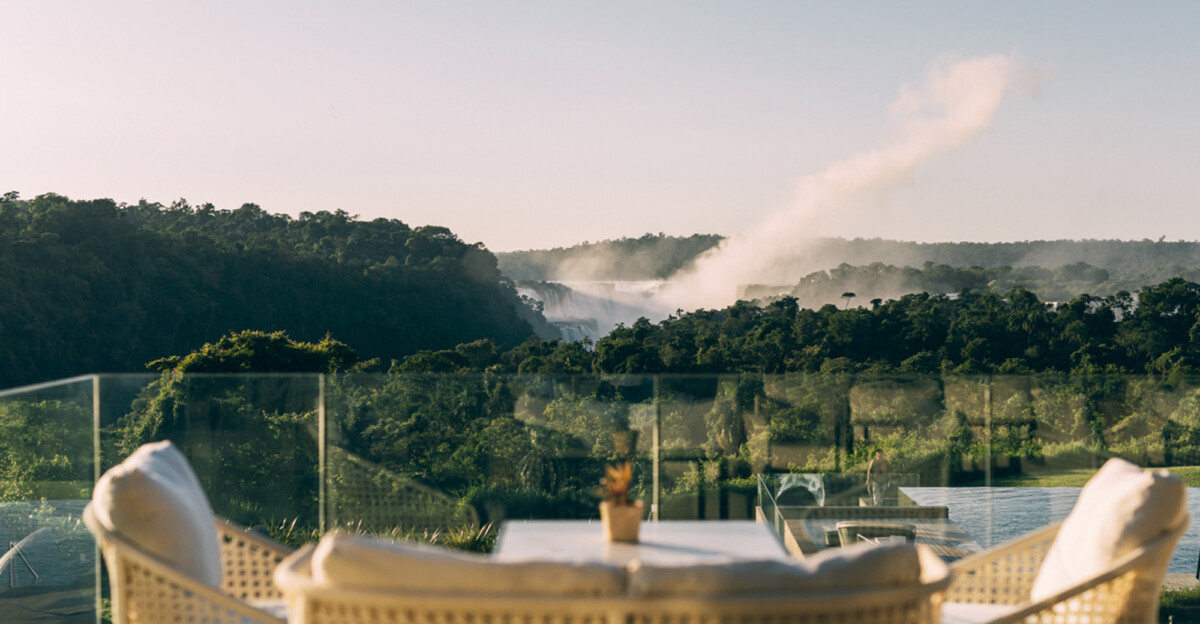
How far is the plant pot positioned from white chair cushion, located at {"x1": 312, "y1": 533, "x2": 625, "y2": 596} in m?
1.28

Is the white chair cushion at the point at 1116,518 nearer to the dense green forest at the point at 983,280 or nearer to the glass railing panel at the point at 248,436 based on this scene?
the glass railing panel at the point at 248,436

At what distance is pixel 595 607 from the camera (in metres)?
1.62

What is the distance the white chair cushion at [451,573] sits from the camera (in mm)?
1618

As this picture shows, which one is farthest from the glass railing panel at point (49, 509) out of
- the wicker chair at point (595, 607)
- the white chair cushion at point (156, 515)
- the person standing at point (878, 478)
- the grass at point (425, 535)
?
the person standing at point (878, 478)

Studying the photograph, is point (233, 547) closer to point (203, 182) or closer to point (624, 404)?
point (624, 404)

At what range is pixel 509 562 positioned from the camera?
163cm

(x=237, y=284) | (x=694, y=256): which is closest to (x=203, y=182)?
(x=237, y=284)

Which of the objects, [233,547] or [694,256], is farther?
[694,256]

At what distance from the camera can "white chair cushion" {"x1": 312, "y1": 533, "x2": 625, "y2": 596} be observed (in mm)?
1618

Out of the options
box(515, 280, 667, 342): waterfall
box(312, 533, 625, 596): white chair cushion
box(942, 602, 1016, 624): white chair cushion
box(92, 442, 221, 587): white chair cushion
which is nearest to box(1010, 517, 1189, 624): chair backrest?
box(942, 602, 1016, 624): white chair cushion

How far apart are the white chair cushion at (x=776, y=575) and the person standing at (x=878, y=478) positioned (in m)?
3.48

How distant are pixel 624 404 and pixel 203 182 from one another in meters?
28.2

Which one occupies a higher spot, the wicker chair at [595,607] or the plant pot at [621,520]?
the wicker chair at [595,607]

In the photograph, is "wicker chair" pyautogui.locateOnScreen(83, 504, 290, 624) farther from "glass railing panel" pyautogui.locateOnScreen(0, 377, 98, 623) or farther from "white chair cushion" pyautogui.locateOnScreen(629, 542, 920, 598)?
"glass railing panel" pyautogui.locateOnScreen(0, 377, 98, 623)
